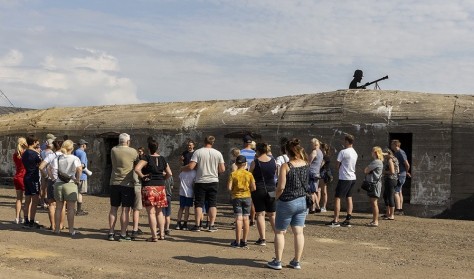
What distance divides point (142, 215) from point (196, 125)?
4.21 meters

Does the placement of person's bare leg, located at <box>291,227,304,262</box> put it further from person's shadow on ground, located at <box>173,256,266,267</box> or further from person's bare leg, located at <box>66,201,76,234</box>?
person's bare leg, located at <box>66,201,76,234</box>

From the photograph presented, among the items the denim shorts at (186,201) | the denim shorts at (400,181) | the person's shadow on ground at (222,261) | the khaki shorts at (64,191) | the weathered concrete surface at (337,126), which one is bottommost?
the person's shadow on ground at (222,261)

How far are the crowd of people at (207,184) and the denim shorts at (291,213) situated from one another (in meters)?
0.01

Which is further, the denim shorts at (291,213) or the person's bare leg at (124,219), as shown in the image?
the person's bare leg at (124,219)

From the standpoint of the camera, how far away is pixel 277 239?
7.13 m

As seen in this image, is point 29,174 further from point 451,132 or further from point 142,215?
point 451,132

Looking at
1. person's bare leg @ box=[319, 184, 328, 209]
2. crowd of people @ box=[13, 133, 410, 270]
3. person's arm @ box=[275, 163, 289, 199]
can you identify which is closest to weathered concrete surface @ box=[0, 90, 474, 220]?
person's bare leg @ box=[319, 184, 328, 209]

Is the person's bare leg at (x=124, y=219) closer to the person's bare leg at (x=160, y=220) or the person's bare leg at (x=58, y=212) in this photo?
the person's bare leg at (x=160, y=220)

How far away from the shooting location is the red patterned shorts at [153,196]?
8.80 m

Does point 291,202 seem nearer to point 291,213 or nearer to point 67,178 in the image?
point 291,213

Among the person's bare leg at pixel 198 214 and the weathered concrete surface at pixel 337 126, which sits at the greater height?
the weathered concrete surface at pixel 337 126

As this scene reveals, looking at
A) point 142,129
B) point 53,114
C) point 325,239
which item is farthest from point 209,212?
point 53,114

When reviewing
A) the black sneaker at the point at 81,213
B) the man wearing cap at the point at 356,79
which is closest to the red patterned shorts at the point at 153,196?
the black sneaker at the point at 81,213

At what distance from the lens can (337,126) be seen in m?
13.5
